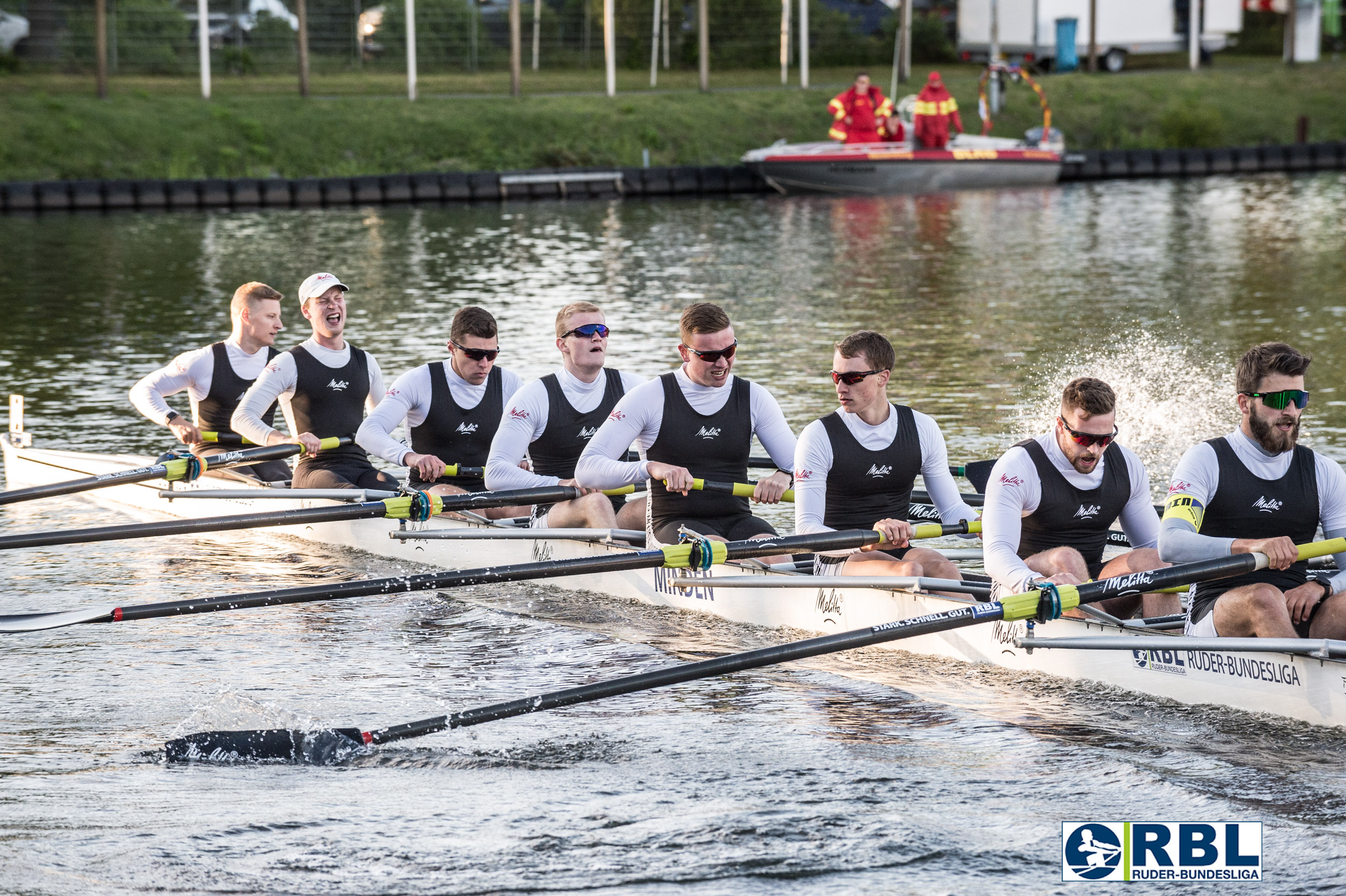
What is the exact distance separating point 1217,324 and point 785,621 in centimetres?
965

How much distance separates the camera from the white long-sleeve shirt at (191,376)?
968 cm

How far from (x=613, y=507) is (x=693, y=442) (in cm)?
75

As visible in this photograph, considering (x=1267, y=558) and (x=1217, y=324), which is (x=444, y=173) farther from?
(x=1267, y=558)

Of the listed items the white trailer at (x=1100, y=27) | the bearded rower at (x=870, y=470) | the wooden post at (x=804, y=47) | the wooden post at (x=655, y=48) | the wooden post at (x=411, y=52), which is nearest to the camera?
the bearded rower at (x=870, y=470)

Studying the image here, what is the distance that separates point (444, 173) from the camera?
91.0 feet

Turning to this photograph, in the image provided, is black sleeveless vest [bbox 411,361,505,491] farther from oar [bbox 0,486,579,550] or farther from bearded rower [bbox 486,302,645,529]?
oar [bbox 0,486,579,550]

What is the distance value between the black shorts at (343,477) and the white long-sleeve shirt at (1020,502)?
3940 mm

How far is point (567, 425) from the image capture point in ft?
27.3

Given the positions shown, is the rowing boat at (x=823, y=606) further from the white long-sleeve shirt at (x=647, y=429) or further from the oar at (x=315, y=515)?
the white long-sleeve shirt at (x=647, y=429)

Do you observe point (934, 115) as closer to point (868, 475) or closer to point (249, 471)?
point (249, 471)

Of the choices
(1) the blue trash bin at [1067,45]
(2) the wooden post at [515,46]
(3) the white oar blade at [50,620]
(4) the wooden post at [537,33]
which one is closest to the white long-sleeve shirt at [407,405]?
(3) the white oar blade at [50,620]

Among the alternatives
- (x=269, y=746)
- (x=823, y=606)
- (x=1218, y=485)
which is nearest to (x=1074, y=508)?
(x=1218, y=485)

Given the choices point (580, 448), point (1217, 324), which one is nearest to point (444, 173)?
point (1217, 324)

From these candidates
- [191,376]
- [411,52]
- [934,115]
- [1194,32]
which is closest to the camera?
[191,376]
